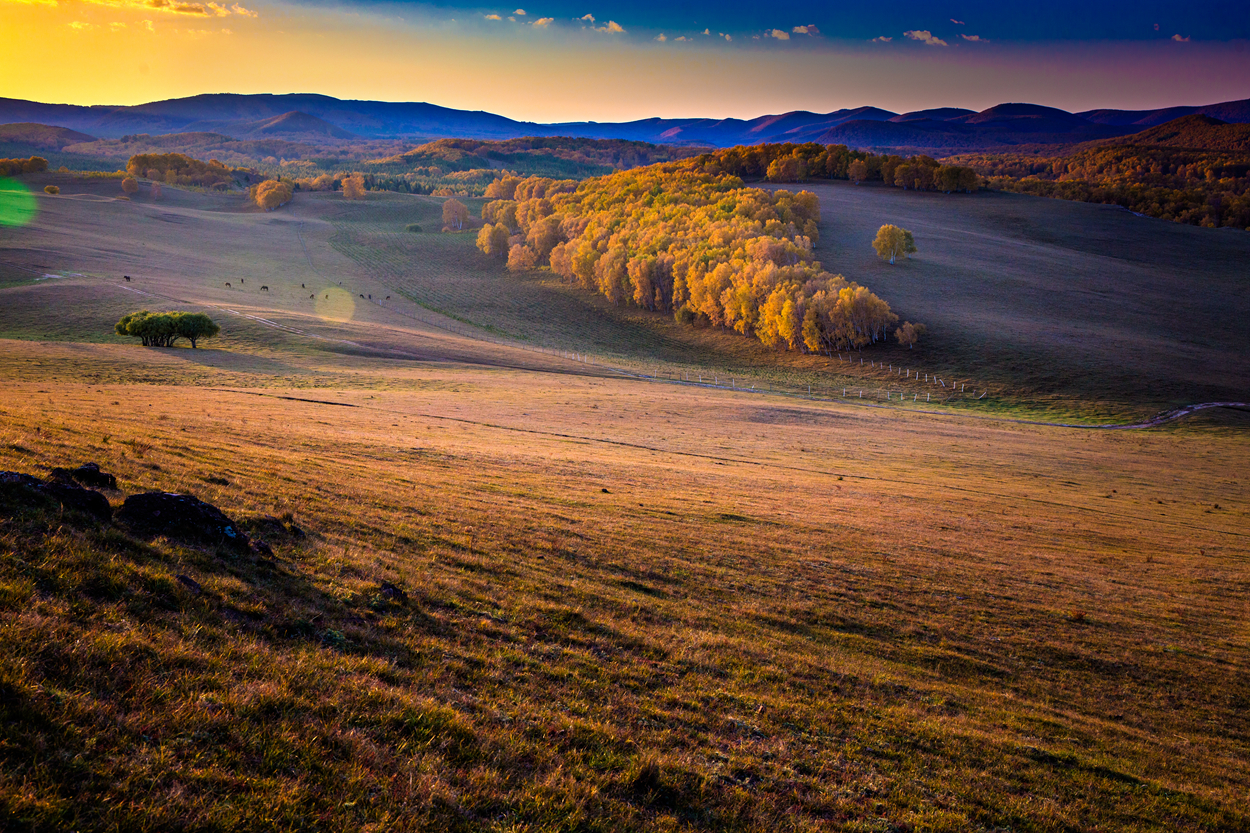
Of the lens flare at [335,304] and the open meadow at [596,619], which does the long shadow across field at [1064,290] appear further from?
the lens flare at [335,304]

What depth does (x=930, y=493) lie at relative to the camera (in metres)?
33.3

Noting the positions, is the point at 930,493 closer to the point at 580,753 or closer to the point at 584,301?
the point at 580,753

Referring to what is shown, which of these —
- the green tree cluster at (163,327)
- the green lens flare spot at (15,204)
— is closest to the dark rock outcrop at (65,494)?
the green tree cluster at (163,327)

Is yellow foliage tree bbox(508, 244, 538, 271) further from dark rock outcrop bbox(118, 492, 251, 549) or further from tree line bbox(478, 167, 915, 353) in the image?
dark rock outcrop bbox(118, 492, 251, 549)

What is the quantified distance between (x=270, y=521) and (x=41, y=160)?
272 metres

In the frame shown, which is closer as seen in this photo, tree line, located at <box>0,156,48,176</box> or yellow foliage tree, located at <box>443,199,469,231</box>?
tree line, located at <box>0,156,48,176</box>

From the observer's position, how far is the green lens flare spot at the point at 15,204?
115 metres

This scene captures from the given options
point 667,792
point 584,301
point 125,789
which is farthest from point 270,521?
point 584,301

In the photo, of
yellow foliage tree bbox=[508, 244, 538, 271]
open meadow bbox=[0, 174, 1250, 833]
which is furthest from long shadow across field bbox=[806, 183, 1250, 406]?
yellow foliage tree bbox=[508, 244, 538, 271]

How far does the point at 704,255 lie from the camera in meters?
113

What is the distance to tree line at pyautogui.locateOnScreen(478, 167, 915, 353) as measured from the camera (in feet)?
306

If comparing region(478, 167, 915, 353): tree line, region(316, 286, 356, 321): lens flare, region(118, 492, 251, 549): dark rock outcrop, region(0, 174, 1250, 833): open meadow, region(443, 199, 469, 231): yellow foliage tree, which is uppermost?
region(443, 199, 469, 231): yellow foliage tree

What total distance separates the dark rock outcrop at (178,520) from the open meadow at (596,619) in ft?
1.48

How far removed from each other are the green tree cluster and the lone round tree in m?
116
